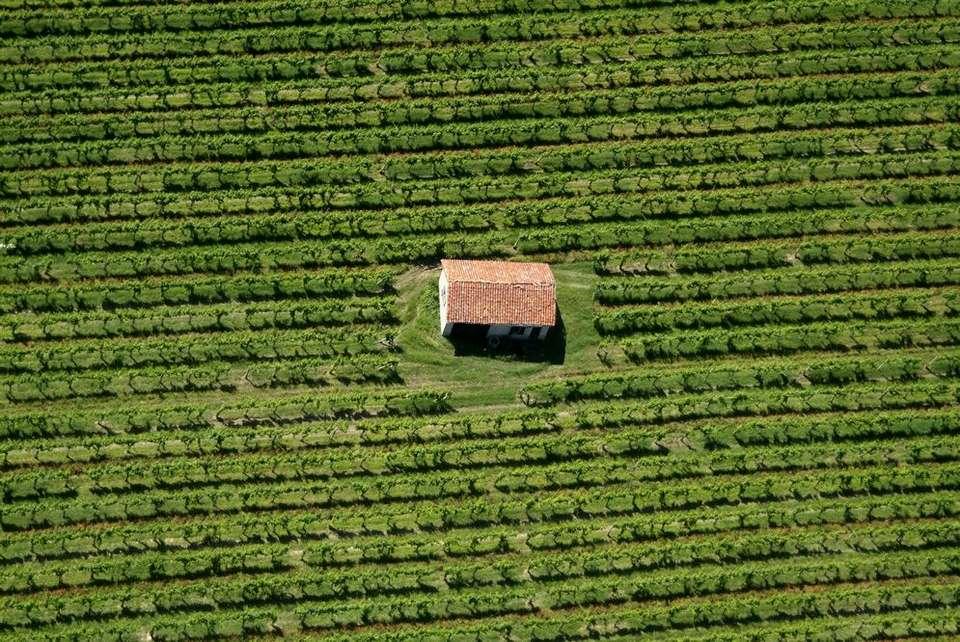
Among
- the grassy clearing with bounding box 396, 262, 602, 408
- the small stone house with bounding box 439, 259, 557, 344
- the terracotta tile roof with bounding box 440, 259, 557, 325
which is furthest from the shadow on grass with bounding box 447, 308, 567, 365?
the terracotta tile roof with bounding box 440, 259, 557, 325

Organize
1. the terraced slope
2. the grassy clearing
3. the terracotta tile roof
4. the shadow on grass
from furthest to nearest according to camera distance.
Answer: the shadow on grass
the grassy clearing
the terracotta tile roof
the terraced slope

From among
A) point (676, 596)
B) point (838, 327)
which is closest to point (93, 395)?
point (676, 596)

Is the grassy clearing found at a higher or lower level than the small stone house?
lower

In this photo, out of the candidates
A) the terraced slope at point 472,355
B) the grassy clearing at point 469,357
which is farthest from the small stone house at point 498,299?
the terraced slope at point 472,355

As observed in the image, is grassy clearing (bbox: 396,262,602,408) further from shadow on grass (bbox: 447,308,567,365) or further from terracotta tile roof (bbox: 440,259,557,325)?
terracotta tile roof (bbox: 440,259,557,325)

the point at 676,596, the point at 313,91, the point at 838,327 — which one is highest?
the point at 313,91

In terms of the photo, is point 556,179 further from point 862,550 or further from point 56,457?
point 56,457
